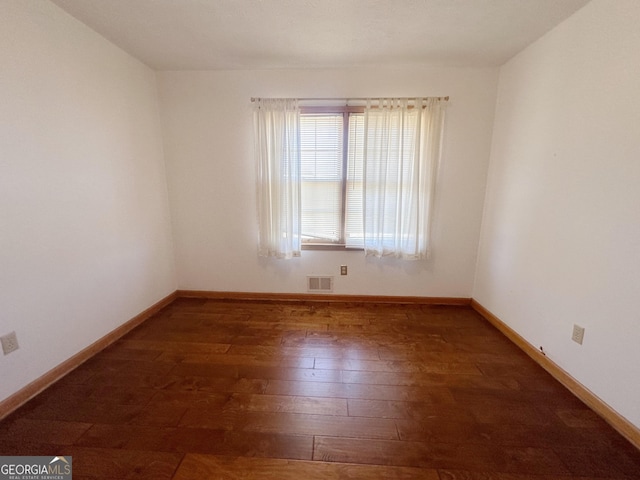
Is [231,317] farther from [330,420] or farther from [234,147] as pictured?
[234,147]

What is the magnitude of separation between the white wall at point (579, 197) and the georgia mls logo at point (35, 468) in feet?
9.22

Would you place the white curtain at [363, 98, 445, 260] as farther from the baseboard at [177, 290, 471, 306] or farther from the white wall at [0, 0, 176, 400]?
the white wall at [0, 0, 176, 400]

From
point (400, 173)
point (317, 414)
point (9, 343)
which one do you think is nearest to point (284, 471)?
point (317, 414)

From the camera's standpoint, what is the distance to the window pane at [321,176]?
2568 mm

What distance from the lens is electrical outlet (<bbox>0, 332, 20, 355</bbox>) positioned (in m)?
1.41

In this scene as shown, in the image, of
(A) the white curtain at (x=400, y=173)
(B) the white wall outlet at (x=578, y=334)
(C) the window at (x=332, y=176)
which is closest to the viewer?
(B) the white wall outlet at (x=578, y=334)

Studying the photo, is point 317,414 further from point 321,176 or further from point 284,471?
point 321,176

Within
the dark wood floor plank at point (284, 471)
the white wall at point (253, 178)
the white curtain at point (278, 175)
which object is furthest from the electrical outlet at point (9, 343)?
the white curtain at point (278, 175)

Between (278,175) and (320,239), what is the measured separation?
0.82m

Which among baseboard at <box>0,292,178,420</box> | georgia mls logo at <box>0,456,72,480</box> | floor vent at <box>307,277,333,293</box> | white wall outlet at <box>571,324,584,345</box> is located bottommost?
georgia mls logo at <box>0,456,72,480</box>

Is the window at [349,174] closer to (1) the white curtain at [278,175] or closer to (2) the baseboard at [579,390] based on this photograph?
(1) the white curtain at [278,175]

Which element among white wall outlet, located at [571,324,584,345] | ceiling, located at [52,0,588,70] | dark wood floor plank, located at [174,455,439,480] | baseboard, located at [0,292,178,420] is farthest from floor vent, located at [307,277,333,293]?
ceiling, located at [52,0,588,70]

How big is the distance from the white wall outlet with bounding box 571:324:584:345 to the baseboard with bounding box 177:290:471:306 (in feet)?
3.87

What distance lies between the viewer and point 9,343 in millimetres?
1428
